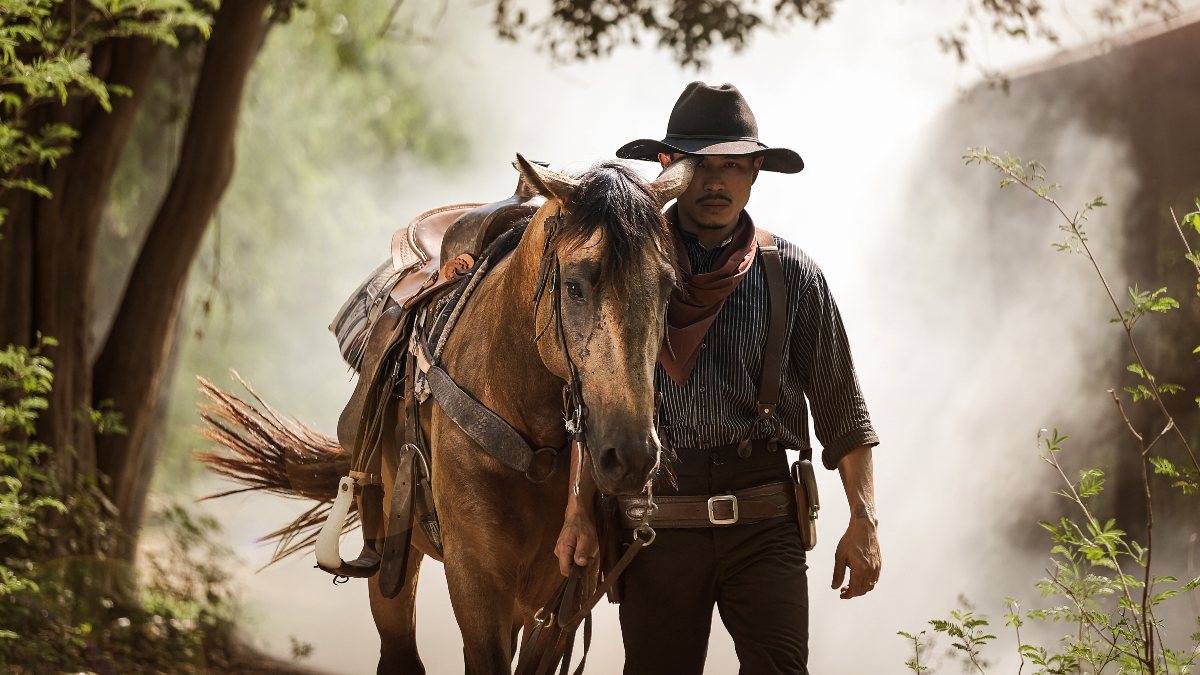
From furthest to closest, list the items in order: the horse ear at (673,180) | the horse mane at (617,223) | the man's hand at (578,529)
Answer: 1. the man's hand at (578,529)
2. the horse ear at (673,180)
3. the horse mane at (617,223)

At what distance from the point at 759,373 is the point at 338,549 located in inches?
62.1

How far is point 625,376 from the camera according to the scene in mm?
2010

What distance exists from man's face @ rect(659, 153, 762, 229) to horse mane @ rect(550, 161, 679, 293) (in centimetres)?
42

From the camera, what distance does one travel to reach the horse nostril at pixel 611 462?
6.43ft

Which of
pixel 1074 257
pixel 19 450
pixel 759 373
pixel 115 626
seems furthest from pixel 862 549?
pixel 115 626

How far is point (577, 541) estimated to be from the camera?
2.43 m

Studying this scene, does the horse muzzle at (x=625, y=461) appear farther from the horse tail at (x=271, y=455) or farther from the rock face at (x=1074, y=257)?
the rock face at (x=1074, y=257)

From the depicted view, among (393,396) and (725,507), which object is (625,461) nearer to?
(725,507)

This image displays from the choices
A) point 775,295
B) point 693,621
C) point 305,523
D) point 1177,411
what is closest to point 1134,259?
point 1177,411

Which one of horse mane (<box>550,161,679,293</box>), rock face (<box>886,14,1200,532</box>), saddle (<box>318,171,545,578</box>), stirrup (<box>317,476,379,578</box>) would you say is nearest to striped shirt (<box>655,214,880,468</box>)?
horse mane (<box>550,161,679,293</box>)

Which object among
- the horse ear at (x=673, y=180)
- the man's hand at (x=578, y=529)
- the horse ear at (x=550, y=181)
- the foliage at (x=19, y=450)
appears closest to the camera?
the horse ear at (x=550, y=181)

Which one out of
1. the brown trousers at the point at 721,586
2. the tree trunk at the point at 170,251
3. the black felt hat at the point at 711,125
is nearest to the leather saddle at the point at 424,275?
the black felt hat at the point at 711,125

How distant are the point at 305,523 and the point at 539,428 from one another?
205 cm

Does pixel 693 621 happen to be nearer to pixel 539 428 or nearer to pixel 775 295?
pixel 539 428
